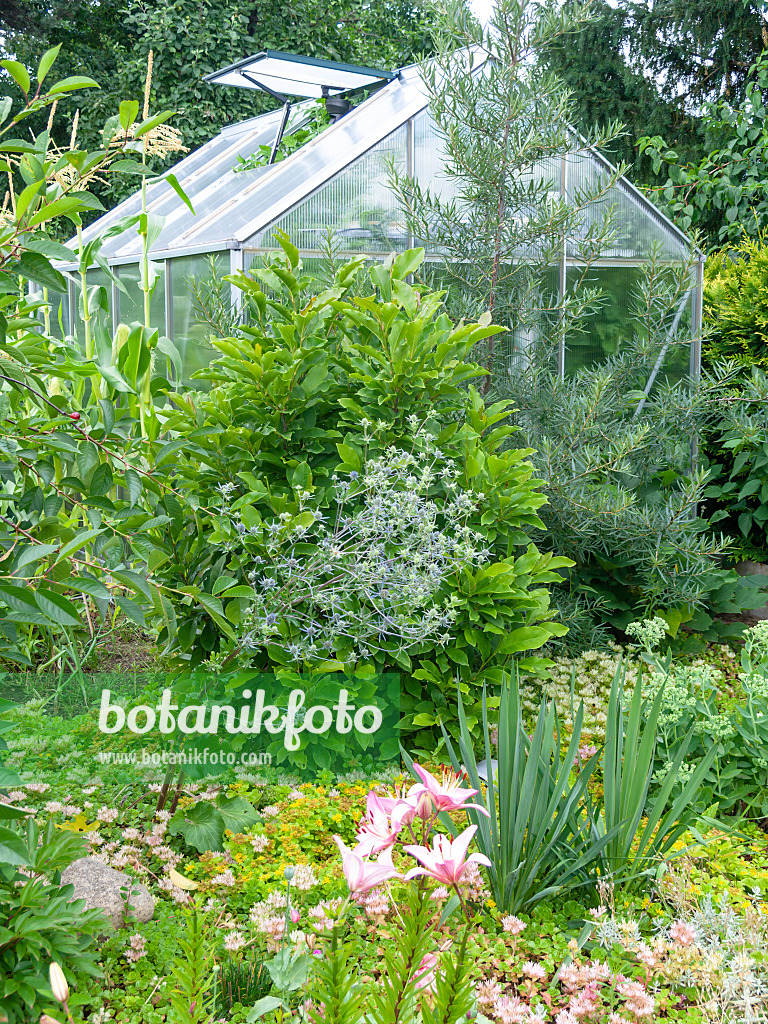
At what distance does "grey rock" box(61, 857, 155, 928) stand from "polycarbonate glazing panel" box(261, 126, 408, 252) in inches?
117

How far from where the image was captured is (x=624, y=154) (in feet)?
29.7

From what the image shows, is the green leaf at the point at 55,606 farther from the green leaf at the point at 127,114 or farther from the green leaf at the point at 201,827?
the green leaf at the point at 127,114

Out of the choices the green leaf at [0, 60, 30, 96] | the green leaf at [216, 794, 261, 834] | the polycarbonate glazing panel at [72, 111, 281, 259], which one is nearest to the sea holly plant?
the green leaf at [216, 794, 261, 834]

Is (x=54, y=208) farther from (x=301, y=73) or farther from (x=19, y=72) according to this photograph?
(x=301, y=73)

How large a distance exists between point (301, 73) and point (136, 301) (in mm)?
2002

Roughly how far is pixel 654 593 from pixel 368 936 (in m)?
2.73

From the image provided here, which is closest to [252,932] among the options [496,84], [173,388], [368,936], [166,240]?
[368,936]

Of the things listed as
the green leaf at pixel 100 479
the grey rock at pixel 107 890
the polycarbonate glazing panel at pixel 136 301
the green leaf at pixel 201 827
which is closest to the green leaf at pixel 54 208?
the green leaf at pixel 100 479

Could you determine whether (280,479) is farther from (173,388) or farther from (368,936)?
(368,936)

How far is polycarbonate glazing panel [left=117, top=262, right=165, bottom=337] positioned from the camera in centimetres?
471

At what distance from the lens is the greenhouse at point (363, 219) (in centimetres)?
399

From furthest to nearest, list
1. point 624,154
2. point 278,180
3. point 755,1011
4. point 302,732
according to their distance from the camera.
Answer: point 624,154
point 278,180
point 302,732
point 755,1011

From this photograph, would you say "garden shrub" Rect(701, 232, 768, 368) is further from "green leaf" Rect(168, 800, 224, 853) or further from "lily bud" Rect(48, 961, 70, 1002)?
"lily bud" Rect(48, 961, 70, 1002)

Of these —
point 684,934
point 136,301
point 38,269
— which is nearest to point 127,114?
point 38,269
